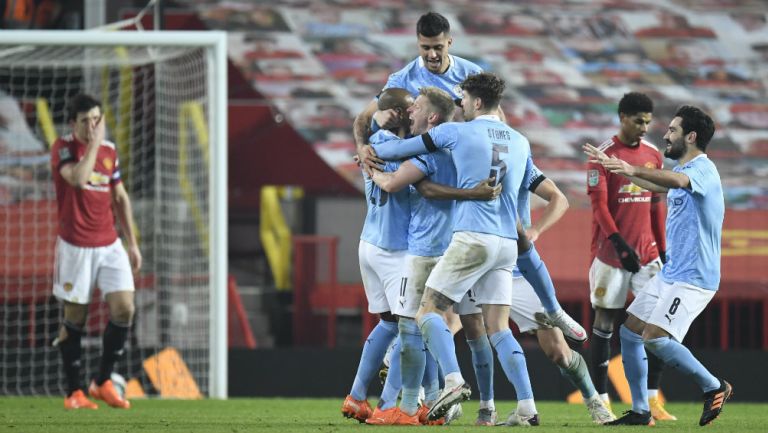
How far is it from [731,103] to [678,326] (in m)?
9.18

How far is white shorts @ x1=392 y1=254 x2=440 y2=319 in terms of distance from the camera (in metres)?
7.04

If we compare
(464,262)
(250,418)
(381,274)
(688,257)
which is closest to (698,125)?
(688,257)

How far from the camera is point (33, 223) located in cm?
1316

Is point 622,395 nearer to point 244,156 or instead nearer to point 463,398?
point 463,398

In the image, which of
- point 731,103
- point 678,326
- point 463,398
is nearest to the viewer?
point 463,398

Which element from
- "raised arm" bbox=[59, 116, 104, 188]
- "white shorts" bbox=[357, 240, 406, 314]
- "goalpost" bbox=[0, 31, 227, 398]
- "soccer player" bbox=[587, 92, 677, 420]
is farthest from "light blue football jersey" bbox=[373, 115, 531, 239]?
"goalpost" bbox=[0, 31, 227, 398]

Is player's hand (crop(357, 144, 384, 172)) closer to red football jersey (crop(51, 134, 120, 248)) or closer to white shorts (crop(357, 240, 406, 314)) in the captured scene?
white shorts (crop(357, 240, 406, 314))

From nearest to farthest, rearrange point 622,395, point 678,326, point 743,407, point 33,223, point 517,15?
1. point 678,326
2. point 743,407
3. point 622,395
4. point 33,223
5. point 517,15

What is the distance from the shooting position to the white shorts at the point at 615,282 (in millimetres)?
8617

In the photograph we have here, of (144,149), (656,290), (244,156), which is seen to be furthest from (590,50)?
(656,290)

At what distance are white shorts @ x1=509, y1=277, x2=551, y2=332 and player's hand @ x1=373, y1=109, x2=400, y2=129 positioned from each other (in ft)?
3.91

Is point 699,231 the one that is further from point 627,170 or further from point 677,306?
point 627,170

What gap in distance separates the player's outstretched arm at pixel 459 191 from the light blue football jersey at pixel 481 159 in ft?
0.11

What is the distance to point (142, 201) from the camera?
13.7m
